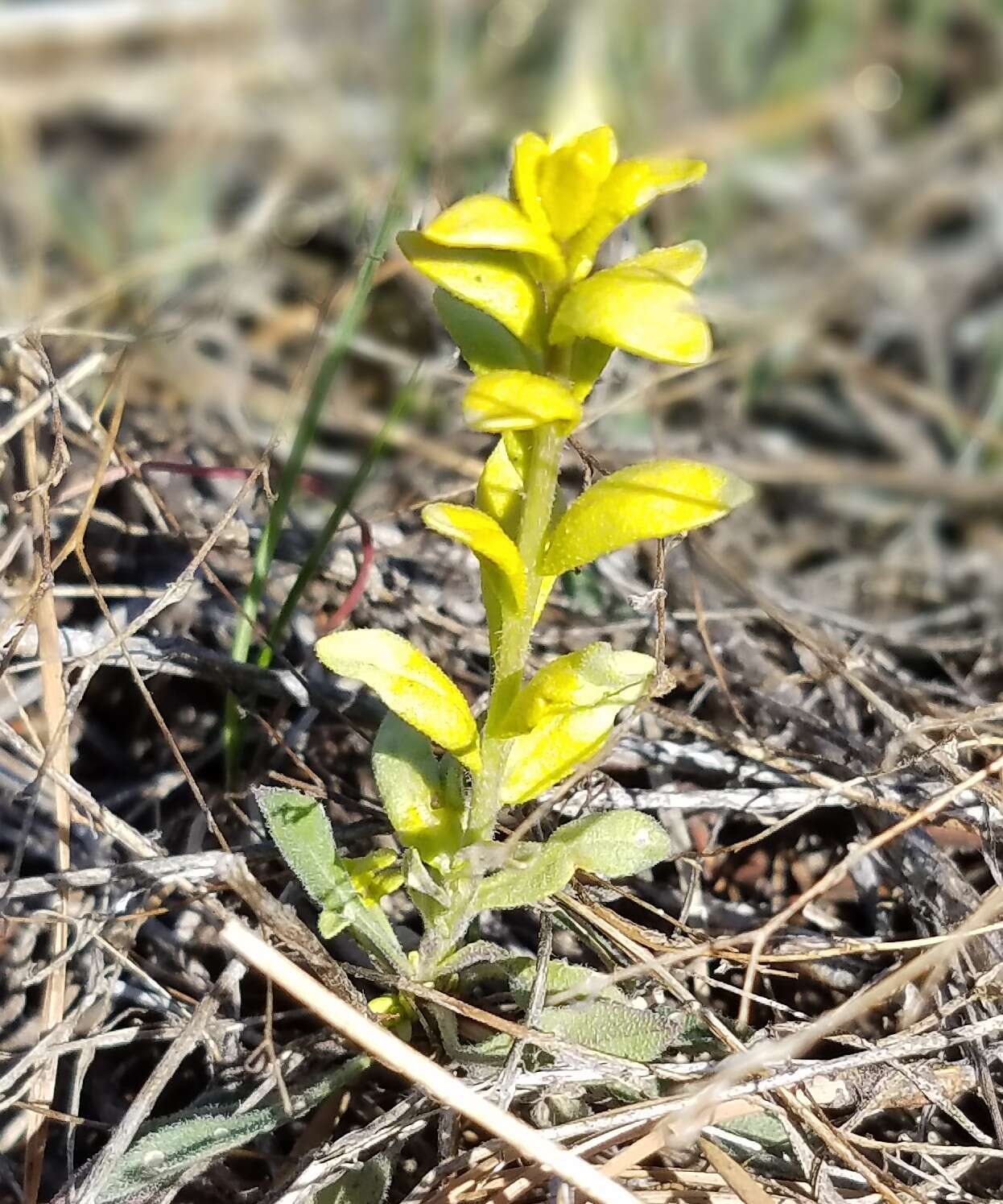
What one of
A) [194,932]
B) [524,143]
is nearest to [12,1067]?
[194,932]

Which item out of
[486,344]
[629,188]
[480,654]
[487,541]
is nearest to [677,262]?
[629,188]

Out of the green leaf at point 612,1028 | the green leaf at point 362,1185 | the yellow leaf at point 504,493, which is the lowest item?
the green leaf at point 362,1185

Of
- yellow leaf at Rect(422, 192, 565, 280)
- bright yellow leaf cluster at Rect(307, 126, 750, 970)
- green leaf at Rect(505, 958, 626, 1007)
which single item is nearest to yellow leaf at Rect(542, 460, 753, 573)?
bright yellow leaf cluster at Rect(307, 126, 750, 970)

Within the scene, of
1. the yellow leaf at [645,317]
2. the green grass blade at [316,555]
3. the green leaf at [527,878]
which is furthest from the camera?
the green grass blade at [316,555]

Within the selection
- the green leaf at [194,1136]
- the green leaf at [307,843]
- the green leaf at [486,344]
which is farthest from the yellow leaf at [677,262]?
the green leaf at [194,1136]

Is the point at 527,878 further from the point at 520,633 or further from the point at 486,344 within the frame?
the point at 486,344

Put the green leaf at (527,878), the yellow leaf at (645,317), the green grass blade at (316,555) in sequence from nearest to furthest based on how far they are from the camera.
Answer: the yellow leaf at (645,317) → the green leaf at (527,878) → the green grass blade at (316,555)

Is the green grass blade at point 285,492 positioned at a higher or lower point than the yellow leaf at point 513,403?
lower

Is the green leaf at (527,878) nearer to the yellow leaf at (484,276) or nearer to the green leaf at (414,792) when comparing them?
the green leaf at (414,792)
